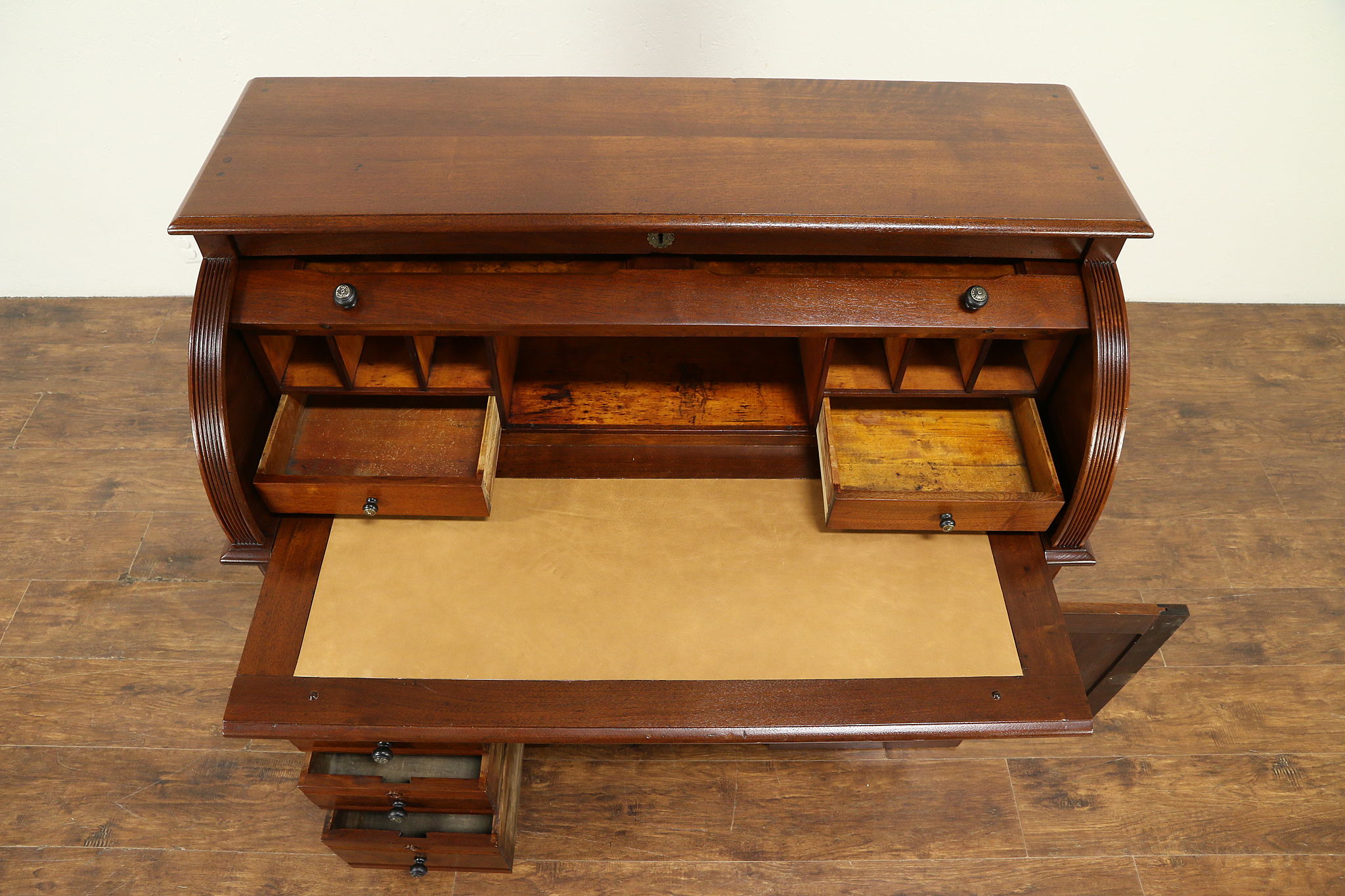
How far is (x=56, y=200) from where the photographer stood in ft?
9.55

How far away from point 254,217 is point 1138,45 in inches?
91.6

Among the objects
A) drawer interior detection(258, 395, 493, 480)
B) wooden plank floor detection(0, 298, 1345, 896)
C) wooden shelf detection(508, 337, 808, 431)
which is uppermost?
wooden shelf detection(508, 337, 808, 431)

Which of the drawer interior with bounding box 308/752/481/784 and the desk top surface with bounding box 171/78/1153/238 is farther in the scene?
the drawer interior with bounding box 308/752/481/784

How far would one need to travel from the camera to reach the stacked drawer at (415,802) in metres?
1.75

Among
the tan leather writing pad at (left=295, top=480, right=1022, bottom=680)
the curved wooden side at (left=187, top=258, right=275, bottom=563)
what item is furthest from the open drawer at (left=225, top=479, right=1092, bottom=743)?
the curved wooden side at (left=187, top=258, right=275, bottom=563)

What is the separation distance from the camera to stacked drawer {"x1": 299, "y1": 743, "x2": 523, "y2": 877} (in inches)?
68.8

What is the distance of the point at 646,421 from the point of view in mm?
1850

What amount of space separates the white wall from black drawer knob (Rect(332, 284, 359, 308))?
1.28m

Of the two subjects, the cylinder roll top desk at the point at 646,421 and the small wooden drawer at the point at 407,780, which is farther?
the small wooden drawer at the point at 407,780

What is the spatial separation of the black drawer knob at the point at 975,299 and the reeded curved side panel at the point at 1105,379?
7.4 inches

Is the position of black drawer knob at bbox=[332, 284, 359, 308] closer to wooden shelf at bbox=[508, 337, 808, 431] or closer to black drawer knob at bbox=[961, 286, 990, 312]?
wooden shelf at bbox=[508, 337, 808, 431]

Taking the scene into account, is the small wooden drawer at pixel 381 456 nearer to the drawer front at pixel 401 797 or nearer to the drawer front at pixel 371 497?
the drawer front at pixel 371 497

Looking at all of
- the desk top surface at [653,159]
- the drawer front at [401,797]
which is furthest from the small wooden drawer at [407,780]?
the desk top surface at [653,159]

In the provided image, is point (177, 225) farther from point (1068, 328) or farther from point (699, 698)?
point (1068, 328)
